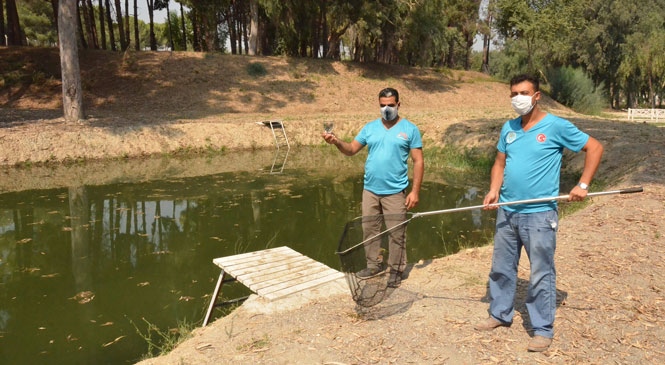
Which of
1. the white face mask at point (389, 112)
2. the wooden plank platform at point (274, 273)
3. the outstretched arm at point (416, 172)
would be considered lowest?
the wooden plank platform at point (274, 273)

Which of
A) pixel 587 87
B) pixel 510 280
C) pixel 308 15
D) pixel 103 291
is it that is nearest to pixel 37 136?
pixel 103 291

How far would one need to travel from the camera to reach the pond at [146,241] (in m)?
5.22

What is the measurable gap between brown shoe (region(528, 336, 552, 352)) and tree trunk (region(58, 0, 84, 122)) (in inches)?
709

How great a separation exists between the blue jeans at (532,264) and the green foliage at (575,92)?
3253 centimetres

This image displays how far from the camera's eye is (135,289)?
6215 millimetres

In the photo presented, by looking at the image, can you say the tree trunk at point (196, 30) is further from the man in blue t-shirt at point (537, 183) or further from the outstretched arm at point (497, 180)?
the man in blue t-shirt at point (537, 183)

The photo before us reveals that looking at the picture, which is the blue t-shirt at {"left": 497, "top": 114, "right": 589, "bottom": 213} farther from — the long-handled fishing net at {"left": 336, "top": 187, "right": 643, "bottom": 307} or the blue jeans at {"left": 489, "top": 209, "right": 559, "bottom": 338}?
the long-handled fishing net at {"left": 336, "top": 187, "right": 643, "bottom": 307}

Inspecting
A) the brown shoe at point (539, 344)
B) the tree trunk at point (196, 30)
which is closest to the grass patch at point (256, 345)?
the brown shoe at point (539, 344)

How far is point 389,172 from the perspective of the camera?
195 inches

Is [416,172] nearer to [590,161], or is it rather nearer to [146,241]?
[590,161]

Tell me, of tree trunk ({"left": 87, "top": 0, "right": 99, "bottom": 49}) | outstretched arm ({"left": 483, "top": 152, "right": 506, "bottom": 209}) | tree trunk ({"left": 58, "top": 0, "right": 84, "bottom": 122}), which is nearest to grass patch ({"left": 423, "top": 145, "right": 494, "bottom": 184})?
outstretched arm ({"left": 483, "top": 152, "right": 506, "bottom": 209})

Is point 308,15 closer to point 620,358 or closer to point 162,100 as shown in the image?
Result: point 162,100

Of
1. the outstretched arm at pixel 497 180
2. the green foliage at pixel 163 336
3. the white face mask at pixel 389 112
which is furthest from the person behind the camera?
the white face mask at pixel 389 112

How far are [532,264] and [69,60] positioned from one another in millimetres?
18105
